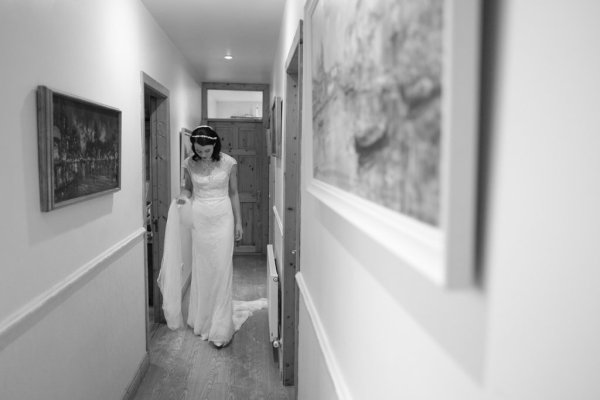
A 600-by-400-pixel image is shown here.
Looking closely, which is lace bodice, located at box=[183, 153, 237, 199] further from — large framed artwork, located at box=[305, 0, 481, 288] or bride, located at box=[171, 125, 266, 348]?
large framed artwork, located at box=[305, 0, 481, 288]

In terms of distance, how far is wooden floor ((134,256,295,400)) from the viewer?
2.85m

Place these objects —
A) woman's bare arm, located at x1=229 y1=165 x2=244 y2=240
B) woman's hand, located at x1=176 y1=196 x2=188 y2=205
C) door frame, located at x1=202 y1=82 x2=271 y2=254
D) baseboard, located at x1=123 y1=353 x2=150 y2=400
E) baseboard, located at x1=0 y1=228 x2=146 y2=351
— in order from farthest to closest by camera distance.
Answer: door frame, located at x1=202 y1=82 x2=271 y2=254 → woman's bare arm, located at x1=229 y1=165 x2=244 y2=240 → woman's hand, located at x1=176 y1=196 x2=188 y2=205 → baseboard, located at x1=123 y1=353 x2=150 y2=400 → baseboard, located at x1=0 y1=228 x2=146 y2=351

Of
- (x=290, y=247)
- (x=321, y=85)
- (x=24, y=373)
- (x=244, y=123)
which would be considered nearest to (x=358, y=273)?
(x=321, y=85)

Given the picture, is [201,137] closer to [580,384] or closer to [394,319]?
[394,319]

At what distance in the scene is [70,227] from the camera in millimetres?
1916

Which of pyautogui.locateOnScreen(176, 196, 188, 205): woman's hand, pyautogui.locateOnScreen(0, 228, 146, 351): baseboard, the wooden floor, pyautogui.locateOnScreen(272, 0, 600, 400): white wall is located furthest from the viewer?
pyautogui.locateOnScreen(176, 196, 188, 205): woman's hand

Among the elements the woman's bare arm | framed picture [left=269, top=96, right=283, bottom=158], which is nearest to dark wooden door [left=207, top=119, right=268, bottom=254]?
framed picture [left=269, top=96, right=283, bottom=158]

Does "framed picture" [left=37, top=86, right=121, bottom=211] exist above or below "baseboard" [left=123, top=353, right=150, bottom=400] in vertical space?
above

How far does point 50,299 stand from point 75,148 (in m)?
0.63

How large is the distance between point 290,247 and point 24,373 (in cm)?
158

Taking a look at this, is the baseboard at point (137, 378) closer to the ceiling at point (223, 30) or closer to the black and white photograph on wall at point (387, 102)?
the black and white photograph on wall at point (387, 102)

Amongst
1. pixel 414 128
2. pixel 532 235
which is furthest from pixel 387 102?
pixel 532 235

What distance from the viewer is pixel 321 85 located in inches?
49.8

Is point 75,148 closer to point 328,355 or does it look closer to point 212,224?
point 328,355
